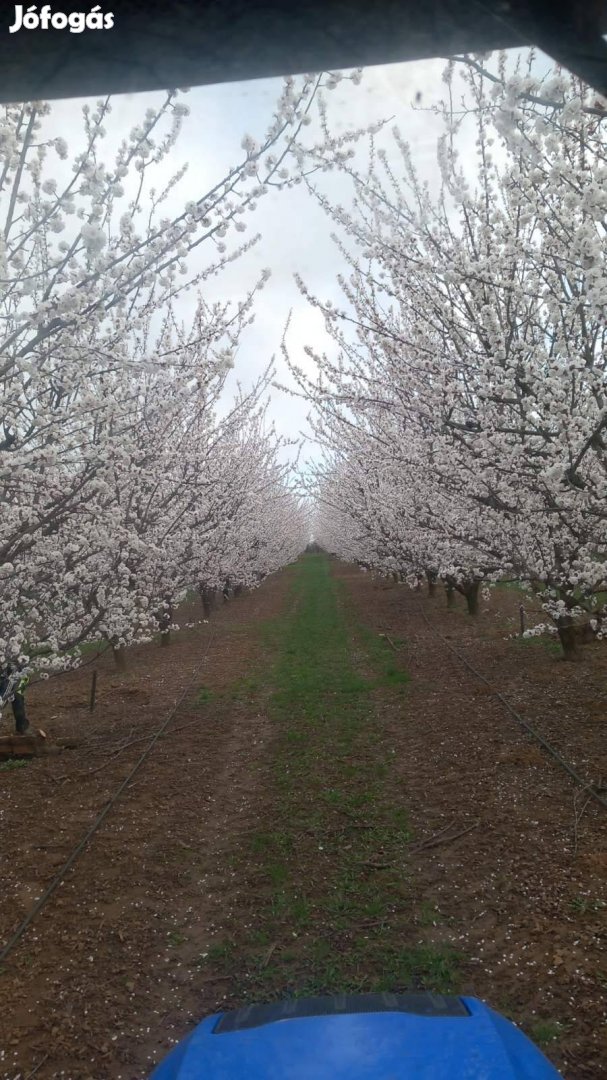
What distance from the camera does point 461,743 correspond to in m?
7.87

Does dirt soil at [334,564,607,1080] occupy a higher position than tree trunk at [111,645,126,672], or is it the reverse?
tree trunk at [111,645,126,672]

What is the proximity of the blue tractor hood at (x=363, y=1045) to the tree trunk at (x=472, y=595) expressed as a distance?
15114 mm

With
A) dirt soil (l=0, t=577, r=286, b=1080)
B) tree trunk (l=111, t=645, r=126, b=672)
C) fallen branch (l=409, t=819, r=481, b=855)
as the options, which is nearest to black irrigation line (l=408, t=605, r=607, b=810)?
fallen branch (l=409, t=819, r=481, b=855)

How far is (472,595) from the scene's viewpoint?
1697 centimetres

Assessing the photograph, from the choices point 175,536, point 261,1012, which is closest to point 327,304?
point 175,536

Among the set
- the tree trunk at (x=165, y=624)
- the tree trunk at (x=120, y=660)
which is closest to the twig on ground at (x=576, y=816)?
the tree trunk at (x=165, y=624)

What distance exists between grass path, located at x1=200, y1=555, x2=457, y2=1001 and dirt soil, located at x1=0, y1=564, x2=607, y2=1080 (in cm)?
18

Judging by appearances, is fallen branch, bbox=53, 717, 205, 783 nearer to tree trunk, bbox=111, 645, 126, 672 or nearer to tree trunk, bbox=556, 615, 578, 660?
tree trunk, bbox=111, 645, 126, 672

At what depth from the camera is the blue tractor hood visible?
171 cm

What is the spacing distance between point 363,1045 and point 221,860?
13.3 feet

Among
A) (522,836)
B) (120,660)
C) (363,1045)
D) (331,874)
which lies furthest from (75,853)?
(120,660)

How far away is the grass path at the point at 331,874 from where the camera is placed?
3914mm

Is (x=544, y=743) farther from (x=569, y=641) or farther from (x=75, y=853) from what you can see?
(x=75, y=853)

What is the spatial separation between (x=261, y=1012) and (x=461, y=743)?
20.2 ft
